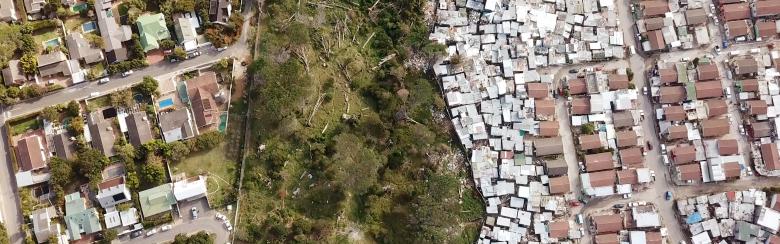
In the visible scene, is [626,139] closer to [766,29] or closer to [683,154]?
[683,154]

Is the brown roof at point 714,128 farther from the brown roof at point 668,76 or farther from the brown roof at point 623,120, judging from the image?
the brown roof at point 623,120

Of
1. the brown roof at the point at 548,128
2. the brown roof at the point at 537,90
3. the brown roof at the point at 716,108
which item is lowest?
the brown roof at the point at 716,108

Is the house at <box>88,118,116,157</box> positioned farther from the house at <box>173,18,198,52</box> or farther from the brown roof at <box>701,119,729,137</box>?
the brown roof at <box>701,119,729,137</box>

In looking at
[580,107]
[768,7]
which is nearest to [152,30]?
[580,107]

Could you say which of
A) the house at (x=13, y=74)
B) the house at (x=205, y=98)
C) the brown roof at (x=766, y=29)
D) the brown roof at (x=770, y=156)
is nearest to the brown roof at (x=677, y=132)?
the brown roof at (x=770, y=156)

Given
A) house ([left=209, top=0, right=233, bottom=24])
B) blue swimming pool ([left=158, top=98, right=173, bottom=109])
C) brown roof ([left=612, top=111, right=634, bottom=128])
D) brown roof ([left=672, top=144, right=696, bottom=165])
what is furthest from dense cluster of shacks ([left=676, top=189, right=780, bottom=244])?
blue swimming pool ([left=158, top=98, right=173, bottom=109])

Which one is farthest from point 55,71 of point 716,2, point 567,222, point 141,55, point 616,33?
point 716,2

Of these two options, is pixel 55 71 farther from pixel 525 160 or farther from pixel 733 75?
pixel 733 75
